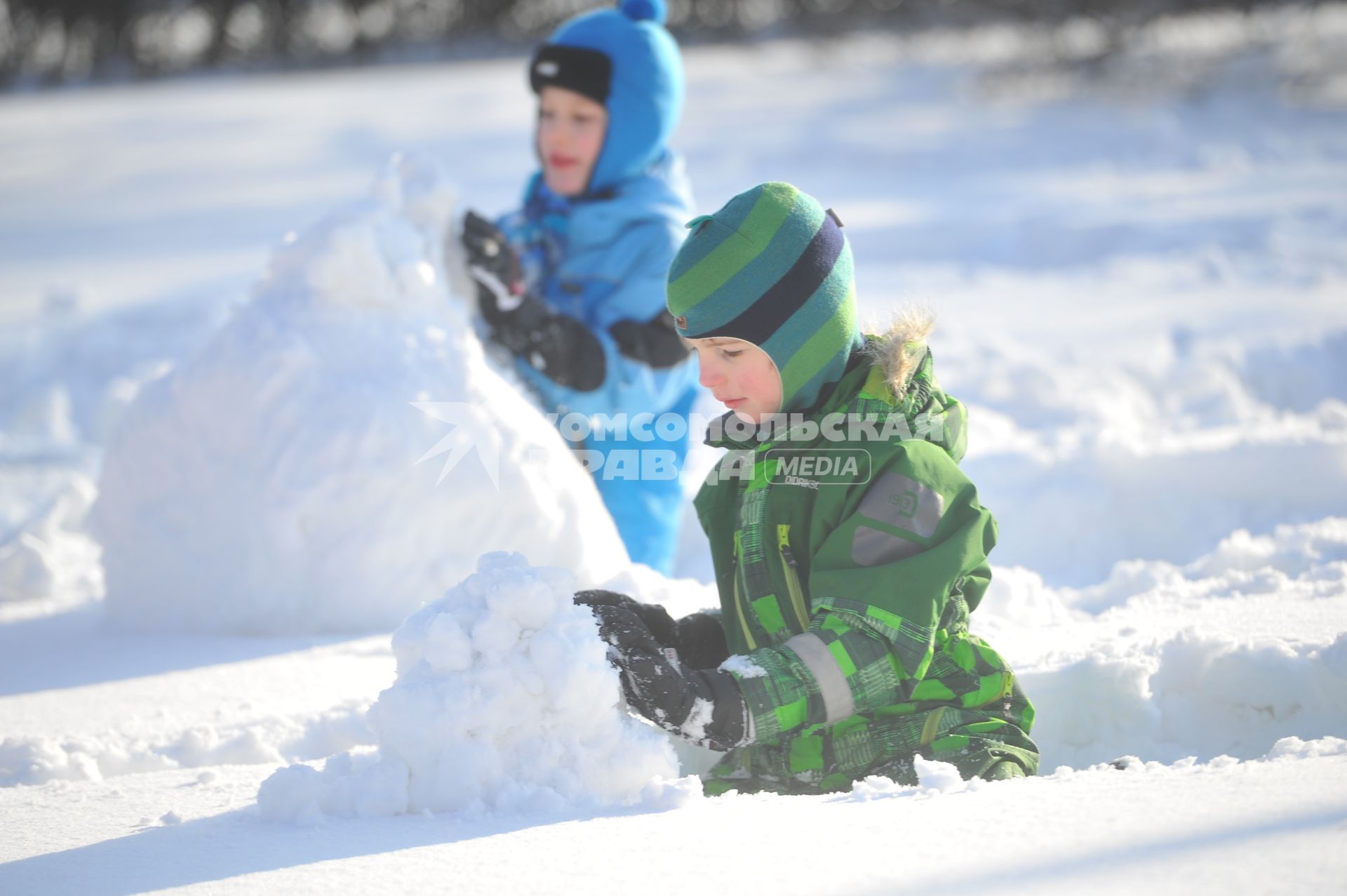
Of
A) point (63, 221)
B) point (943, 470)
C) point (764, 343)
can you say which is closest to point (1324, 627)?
point (943, 470)

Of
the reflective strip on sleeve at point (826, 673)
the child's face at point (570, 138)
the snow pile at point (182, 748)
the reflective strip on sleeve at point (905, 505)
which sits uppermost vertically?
the child's face at point (570, 138)

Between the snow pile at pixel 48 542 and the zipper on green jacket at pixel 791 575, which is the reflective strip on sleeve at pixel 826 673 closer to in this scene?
the zipper on green jacket at pixel 791 575

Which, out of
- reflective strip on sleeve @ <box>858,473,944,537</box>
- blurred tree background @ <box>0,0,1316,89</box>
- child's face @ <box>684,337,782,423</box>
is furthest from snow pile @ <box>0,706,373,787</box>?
blurred tree background @ <box>0,0,1316,89</box>

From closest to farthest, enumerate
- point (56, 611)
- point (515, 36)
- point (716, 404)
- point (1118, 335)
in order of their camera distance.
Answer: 1. point (56, 611)
2. point (716, 404)
3. point (1118, 335)
4. point (515, 36)

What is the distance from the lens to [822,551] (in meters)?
1.81

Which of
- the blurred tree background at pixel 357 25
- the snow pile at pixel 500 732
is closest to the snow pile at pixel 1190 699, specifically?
the snow pile at pixel 500 732

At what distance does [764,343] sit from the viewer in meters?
1.91

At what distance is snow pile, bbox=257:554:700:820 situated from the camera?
66.4 inches

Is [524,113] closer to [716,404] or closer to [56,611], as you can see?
[716,404]

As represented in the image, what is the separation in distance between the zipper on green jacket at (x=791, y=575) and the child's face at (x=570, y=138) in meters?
1.90

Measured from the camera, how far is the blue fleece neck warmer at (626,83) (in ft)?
11.6

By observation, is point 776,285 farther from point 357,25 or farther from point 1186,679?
point 357,25

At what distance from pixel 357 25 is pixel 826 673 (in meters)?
15.1

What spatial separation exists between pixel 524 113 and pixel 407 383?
901cm
